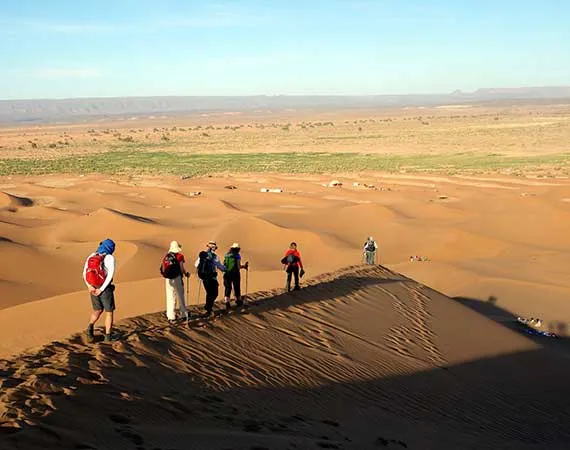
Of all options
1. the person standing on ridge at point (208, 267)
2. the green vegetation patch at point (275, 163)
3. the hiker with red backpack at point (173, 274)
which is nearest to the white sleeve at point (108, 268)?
the hiker with red backpack at point (173, 274)

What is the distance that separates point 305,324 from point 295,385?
2917mm

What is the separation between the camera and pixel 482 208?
31.1 m

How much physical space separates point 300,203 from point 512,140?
42693mm

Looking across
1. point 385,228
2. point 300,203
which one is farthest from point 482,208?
point 300,203

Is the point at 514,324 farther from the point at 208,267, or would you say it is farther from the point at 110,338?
the point at 110,338

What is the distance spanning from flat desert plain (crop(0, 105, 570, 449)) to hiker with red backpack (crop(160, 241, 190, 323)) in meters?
0.31

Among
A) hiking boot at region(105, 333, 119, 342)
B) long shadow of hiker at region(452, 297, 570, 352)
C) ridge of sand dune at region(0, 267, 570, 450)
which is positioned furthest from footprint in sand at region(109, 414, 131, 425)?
long shadow of hiker at region(452, 297, 570, 352)

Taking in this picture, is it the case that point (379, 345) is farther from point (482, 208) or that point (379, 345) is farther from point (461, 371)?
point (482, 208)

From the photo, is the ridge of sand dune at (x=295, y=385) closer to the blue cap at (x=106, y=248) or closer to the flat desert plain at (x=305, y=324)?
the flat desert plain at (x=305, y=324)

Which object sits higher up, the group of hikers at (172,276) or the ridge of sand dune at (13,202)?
the group of hikers at (172,276)

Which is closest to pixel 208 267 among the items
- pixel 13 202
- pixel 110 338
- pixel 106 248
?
pixel 110 338

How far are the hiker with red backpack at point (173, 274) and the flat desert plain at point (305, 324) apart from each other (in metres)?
0.31

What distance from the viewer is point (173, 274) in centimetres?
936

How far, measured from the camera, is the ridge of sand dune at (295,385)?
611cm
